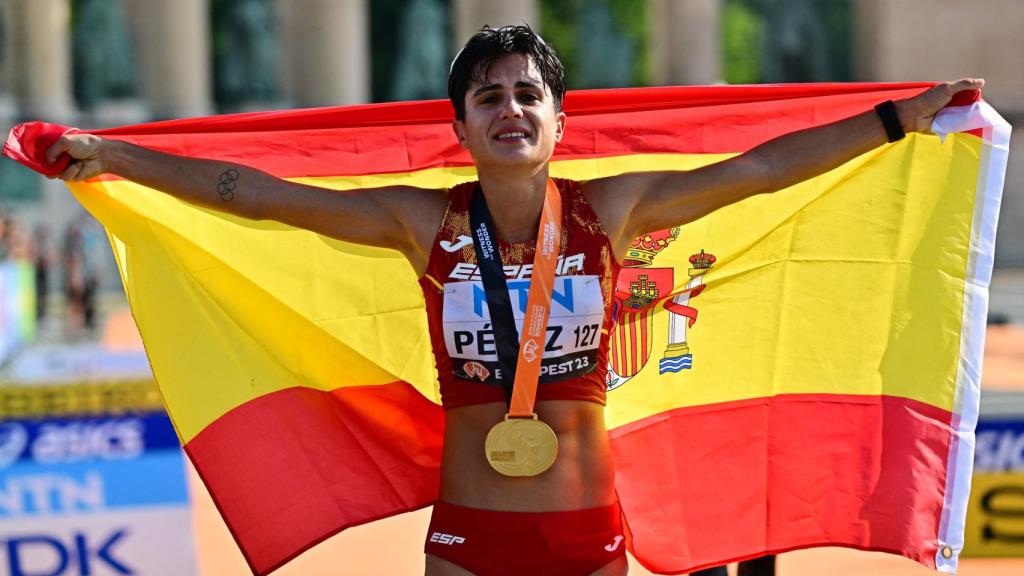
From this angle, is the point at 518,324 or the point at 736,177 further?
the point at 736,177

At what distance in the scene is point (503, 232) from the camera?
13.4 feet

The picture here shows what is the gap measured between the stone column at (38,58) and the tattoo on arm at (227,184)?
28.2 metres

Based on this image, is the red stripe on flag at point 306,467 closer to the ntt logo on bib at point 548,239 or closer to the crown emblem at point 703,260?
the crown emblem at point 703,260

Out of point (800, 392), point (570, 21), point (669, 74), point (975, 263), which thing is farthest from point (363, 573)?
point (570, 21)

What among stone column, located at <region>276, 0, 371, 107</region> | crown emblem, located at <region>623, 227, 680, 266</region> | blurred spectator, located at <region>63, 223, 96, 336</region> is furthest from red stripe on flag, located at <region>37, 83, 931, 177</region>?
stone column, located at <region>276, 0, 371, 107</region>

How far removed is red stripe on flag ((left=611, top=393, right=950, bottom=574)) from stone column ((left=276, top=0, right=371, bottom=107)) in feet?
94.6

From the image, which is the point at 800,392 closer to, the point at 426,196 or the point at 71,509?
the point at 426,196

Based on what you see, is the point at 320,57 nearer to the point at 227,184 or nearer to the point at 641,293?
the point at 641,293

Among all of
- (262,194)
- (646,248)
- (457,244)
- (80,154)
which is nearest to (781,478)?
(646,248)

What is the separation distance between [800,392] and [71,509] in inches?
128

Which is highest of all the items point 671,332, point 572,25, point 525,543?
point 572,25

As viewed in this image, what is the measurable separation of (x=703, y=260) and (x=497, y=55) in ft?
5.49

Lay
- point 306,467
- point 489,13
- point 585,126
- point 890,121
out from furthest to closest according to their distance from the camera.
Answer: point 489,13 → point 585,126 → point 306,467 → point 890,121

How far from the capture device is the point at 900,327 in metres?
5.29
